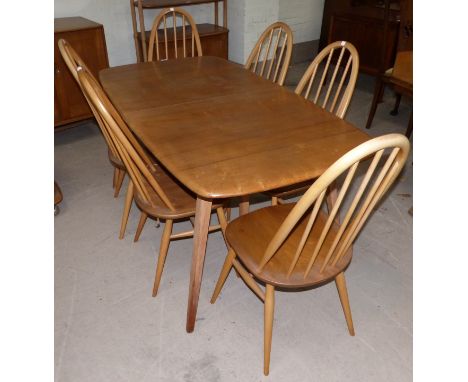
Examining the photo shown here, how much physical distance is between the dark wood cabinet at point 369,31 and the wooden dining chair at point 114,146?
7.52ft

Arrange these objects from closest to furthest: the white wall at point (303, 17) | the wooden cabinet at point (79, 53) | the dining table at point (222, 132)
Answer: the dining table at point (222, 132) → the wooden cabinet at point (79, 53) → the white wall at point (303, 17)

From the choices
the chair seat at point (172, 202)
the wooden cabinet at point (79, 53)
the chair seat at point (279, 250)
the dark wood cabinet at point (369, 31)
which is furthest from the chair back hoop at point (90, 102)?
the dark wood cabinet at point (369, 31)

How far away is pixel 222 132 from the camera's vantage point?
4.86ft

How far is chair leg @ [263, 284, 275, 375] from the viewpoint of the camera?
1.35m

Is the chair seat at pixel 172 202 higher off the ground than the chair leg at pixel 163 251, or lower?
higher

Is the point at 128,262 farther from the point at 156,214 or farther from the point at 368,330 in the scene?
the point at 368,330

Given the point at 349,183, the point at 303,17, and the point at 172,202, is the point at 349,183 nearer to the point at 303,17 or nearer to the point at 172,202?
the point at 172,202

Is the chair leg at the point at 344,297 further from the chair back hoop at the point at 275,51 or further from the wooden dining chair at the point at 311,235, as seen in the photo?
the chair back hoop at the point at 275,51

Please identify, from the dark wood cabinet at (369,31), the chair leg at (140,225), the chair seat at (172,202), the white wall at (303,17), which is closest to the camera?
the chair seat at (172,202)

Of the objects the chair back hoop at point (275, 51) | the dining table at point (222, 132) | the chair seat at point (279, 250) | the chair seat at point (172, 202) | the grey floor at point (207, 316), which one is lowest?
the grey floor at point (207, 316)

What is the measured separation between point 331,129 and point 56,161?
6.54ft

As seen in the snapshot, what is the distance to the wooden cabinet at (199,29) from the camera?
3.18 meters

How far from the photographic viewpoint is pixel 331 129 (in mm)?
1501
